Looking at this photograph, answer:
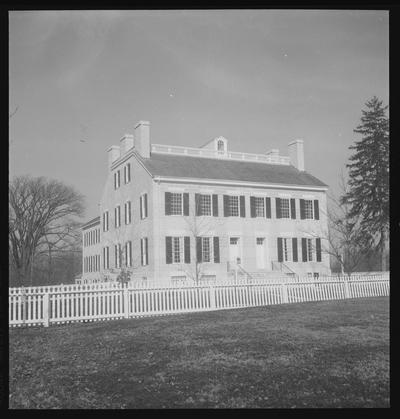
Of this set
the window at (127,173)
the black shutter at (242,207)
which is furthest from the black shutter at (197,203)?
the window at (127,173)

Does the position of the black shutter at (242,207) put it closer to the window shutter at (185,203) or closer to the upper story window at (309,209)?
the window shutter at (185,203)

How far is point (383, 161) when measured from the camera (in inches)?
688

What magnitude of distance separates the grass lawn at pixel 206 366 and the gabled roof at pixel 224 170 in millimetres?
13829

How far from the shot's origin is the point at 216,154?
81.1 feet

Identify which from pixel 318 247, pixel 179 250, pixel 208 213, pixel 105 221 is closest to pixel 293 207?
pixel 318 247

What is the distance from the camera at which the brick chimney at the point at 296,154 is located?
88.6 feet

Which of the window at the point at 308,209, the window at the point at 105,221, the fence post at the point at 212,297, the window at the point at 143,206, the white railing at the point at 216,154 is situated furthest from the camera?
the window at the point at 105,221

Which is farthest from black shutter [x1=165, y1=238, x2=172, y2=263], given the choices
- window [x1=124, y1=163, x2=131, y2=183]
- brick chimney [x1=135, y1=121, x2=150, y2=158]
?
window [x1=124, y1=163, x2=131, y2=183]

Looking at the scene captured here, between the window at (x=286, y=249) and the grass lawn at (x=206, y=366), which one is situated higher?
the window at (x=286, y=249)

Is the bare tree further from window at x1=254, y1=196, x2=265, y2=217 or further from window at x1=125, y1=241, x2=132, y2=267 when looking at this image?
window at x1=254, y1=196, x2=265, y2=217

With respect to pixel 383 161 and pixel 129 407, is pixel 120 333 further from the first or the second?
pixel 383 161

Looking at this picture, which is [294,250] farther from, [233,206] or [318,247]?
[233,206]
